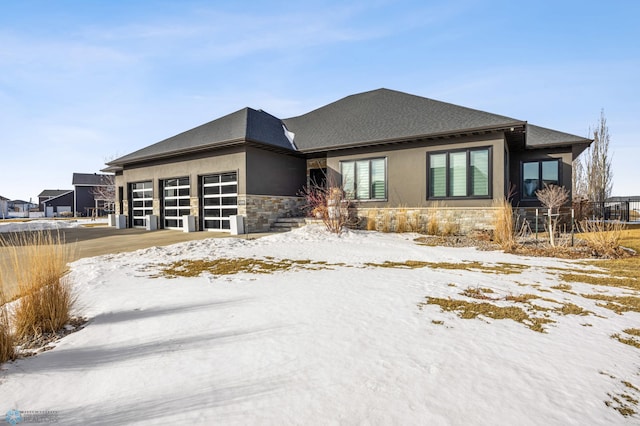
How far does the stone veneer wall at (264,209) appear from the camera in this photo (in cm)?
1225

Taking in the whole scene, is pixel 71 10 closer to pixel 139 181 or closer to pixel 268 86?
pixel 268 86

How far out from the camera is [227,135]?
517 inches

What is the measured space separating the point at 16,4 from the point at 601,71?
1907 centimetres

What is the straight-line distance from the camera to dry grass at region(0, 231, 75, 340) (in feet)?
9.63

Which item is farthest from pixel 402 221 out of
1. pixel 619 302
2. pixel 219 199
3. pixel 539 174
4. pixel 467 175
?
pixel 539 174

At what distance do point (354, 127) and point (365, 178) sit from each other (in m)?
2.92

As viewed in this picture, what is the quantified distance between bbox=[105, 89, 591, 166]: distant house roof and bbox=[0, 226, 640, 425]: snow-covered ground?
8445 mm

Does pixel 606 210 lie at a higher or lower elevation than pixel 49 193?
lower

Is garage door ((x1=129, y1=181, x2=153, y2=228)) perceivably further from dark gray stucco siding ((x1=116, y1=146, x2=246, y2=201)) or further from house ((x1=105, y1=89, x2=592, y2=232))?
dark gray stucco siding ((x1=116, y1=146, x2=246, y2=201))

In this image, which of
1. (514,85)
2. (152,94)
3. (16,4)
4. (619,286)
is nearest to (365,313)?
(619,286)

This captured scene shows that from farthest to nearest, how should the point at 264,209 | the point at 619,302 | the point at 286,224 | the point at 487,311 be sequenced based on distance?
the point at 264,209 → the point at 286,224 → the point at 619,302 → the point at 487,311

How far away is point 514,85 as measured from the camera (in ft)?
41.3

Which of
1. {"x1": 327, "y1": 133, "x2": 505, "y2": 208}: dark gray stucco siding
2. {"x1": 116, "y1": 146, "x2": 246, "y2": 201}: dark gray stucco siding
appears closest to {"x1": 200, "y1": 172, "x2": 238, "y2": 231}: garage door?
{"x1": 116, "y1": 146, "x2": 246, "y2": 201}: dark gray stucco siding

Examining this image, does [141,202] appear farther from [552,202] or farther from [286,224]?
[552,202]
